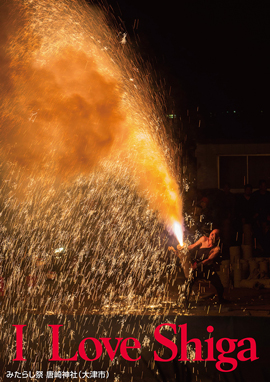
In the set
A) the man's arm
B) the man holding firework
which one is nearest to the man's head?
the man holding firework

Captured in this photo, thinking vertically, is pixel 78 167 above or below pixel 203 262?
above

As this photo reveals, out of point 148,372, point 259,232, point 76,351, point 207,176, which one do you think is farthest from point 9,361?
point 207,176

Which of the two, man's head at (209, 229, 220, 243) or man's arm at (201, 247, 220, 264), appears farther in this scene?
man's head at (209, 229, 220, 243)

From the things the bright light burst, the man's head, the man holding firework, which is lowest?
the man holding firework

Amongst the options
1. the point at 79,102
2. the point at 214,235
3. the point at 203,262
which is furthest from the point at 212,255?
the point at 79,102

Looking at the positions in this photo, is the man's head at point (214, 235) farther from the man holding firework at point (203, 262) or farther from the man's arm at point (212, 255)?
the man's arm at point (212, 255)

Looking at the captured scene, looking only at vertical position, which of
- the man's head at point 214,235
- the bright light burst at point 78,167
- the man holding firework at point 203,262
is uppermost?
the bright light burst at point 78,167

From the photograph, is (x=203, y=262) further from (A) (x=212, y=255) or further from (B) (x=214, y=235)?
(B) (x=214, y=235)

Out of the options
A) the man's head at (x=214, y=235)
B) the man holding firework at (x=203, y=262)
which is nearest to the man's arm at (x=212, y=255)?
the man holding firework at (x=203, y=262)

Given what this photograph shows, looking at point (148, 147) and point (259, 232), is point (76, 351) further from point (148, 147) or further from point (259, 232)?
point (259, 232)

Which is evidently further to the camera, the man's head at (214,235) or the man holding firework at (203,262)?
the man's head at (214,235)

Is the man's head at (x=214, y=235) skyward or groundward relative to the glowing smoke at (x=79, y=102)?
groundward

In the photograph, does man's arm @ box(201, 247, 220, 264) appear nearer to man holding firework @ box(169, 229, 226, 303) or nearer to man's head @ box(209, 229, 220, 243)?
man holding firework @ box(169, 229, 226, 303)

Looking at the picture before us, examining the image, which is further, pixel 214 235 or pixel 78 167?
pixel 78 167
